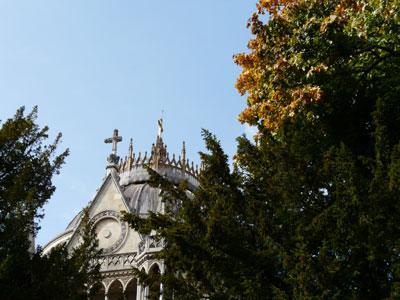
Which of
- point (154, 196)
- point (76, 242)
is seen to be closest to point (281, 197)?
point (76, 242)

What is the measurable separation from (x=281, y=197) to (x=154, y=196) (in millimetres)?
23106

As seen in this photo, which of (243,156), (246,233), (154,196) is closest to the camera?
(246,233)

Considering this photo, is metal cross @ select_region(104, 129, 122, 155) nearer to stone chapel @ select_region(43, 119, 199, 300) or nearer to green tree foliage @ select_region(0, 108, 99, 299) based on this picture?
stone chapel @ select_region(43, 119, 199, 300)

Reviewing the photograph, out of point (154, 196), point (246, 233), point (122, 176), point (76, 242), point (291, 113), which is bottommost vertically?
point (246, 233)

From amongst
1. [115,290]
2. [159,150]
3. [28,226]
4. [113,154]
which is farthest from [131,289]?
[28,226]

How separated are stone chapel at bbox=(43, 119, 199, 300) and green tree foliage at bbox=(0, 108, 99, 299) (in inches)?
414

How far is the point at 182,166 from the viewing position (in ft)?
127

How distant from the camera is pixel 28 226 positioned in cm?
1309

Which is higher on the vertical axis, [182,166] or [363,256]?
[182,166]

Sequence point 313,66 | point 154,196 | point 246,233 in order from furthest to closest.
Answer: point 154,196 → point 313,66 → point 246,233

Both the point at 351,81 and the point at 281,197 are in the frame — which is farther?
the point at 351,81

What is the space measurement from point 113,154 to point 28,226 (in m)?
21.8

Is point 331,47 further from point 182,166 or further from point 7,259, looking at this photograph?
point 182,166

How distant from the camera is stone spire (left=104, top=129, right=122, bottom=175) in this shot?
34.2 meters
